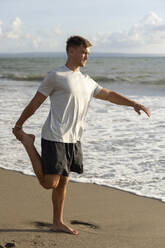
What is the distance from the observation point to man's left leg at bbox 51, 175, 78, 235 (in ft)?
11.7

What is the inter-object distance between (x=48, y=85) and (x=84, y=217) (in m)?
1.48

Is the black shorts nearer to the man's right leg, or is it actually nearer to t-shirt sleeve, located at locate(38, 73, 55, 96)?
the man's right leg

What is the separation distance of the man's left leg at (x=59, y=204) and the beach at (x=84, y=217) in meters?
0.06

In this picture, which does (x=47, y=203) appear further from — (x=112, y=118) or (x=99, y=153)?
(x=112, y=118)

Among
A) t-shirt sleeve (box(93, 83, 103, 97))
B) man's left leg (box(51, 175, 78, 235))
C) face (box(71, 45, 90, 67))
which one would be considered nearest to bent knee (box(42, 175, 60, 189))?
man's left leg (box(51, 175, 78, 235))

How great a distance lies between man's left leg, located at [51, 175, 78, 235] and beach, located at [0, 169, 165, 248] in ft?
0.20

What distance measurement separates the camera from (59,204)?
364cm

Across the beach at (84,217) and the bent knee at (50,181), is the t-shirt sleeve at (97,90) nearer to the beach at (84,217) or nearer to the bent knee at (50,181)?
the bent knee at (50,181)

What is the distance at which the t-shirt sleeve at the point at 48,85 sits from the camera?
3.23 meters

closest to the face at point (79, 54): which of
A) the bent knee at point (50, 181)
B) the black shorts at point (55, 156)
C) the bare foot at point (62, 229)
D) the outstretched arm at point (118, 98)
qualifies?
the outstretched arm at point (118, 98)

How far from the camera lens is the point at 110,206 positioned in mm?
4387

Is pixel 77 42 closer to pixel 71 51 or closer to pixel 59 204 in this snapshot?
pixel 71 51

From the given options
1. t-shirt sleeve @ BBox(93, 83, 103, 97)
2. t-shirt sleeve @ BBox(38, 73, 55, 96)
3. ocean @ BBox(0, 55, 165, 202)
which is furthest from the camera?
ocean @ BBox(0, 55, 165, 202)

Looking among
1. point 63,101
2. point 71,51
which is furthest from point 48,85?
point 71,51
